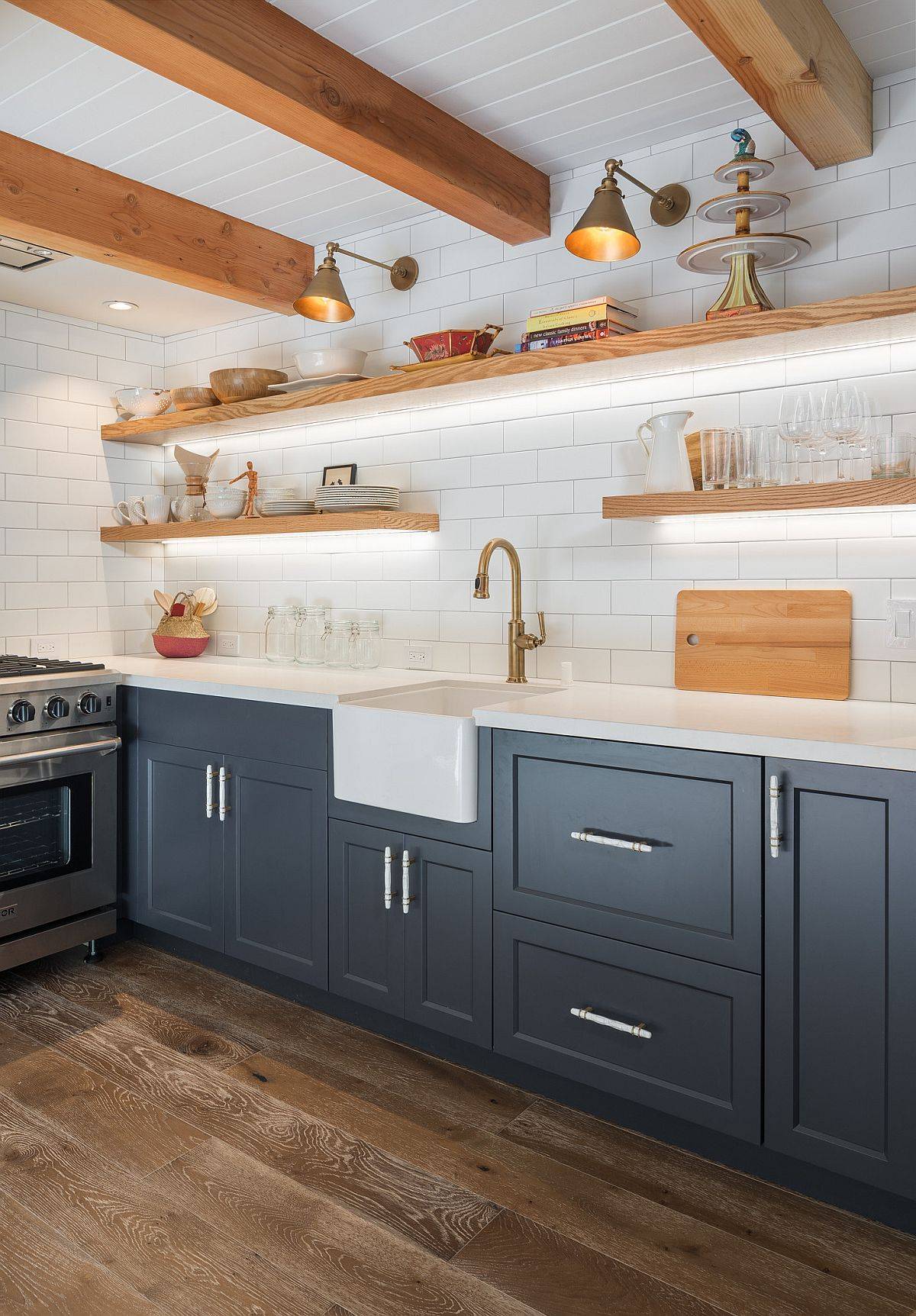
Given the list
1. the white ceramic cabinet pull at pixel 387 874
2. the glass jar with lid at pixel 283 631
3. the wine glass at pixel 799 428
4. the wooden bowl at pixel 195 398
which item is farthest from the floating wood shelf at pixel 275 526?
the wine glass at pixel 799 428

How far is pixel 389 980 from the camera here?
2.46 m

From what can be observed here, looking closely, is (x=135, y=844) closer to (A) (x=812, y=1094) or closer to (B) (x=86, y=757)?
(B) (x=86, y=757)

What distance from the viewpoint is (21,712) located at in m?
2.86

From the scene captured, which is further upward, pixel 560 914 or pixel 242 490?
pixel 242 490

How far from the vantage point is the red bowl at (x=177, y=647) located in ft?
12.3

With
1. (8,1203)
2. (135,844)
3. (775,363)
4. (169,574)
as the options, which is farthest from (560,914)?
(169,574)

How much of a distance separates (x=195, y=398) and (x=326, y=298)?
3.27ft

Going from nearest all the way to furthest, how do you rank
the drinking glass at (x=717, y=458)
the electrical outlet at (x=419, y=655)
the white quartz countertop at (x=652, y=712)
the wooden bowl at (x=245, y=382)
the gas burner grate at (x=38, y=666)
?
the white quartz countertop at (x=652, y=712) → the drinking glass at (x=717, y=458) → the gas burner grate at (x=38, y=666) → the electrical outlet at (x=419, y=655) → the wooden bowl at (x=245, y=382)

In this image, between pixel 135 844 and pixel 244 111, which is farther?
pixel 135 844

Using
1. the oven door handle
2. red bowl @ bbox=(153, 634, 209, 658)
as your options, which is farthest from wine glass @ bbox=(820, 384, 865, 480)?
red bowl @ bbox=(153, 634, 209, 658)

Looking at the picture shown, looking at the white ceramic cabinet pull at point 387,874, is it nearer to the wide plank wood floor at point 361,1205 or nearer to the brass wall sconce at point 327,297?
the wide plank wood floor at point 361,1205

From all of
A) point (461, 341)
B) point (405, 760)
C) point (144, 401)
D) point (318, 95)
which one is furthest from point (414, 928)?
point (144, 401)

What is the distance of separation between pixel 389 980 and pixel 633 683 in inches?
43.2

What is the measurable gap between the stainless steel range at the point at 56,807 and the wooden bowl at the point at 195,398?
43.7 inches
